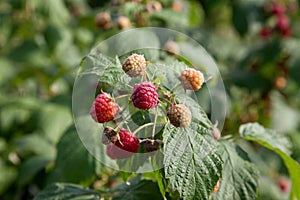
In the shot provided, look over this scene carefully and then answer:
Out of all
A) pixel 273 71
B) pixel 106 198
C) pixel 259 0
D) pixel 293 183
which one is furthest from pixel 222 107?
pixel 259 0

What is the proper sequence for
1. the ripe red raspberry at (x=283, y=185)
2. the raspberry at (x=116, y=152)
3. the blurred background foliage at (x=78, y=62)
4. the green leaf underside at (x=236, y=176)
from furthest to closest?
the ripe red raspberry at (x=283, y=185)
the blurred background foliage at (x=78, y=62)
the green leaf underside at (x=236, y=176)
the raspberry at (x=116, y=152)

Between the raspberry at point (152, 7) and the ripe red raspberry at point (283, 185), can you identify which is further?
the ripe red raspberry at point (283, 185)

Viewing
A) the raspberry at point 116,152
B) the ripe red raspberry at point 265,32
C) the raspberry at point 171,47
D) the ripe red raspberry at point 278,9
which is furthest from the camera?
the ripe red raspberry at point 265,32

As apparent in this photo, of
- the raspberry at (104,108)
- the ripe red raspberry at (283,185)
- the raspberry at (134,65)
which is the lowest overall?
Result: the ripe red raspberry at (283,185)

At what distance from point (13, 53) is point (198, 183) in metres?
2.64

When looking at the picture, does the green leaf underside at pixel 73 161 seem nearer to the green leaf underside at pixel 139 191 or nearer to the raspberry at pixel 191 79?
the green leaf underside at pixel 139 191

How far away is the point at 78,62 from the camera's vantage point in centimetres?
272

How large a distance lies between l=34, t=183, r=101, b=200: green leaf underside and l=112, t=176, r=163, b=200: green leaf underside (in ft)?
0.19

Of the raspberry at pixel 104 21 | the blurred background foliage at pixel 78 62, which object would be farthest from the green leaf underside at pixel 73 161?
the raspberry at pixel 104 21

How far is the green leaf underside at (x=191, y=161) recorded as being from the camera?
1.15 m

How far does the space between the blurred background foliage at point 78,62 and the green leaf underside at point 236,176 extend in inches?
35.5

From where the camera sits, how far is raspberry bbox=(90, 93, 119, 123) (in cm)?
117

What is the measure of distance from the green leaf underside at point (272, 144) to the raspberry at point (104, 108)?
1.42ft

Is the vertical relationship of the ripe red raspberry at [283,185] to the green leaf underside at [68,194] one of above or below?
below
